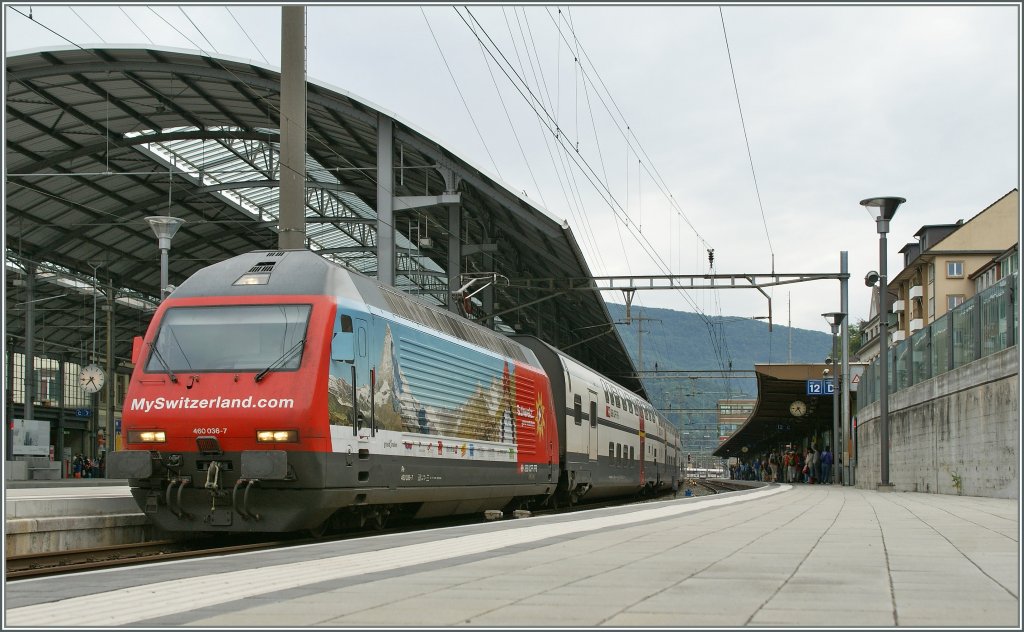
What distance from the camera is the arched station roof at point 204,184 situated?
107ft

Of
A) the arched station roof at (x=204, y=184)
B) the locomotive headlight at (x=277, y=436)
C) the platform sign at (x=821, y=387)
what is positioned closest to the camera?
the locomotive headlight at (x=277, y=436)

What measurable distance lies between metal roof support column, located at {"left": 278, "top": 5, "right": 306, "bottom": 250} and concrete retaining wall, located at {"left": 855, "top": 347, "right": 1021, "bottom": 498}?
42.5 ft

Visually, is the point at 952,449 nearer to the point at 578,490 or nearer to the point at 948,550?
the point at 578,490

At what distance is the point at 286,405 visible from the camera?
12.7 meters

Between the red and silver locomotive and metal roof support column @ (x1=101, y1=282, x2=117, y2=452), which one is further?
metal roof support column @ (x1=101, y1=282, x2=117, y2=452)

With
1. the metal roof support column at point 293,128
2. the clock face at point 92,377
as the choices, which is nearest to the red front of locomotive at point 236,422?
the metal roof support column at point 293,128

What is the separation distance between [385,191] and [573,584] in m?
25.4

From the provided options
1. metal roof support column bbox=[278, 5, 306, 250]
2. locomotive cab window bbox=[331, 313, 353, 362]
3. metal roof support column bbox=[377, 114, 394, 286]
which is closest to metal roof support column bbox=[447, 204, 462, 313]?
metal roof support column bbox=[377, 114, 394, 286]

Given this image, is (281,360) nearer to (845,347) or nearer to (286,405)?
(286,405)

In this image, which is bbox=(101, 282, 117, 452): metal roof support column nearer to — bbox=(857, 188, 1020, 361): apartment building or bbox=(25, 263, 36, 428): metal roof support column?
bbox=(25, 263, 36, 428): metal roof support column

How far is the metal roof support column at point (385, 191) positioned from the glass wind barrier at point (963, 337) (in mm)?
14111

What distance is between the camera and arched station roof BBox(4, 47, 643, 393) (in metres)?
32.6

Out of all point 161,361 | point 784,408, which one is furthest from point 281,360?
point 784,408

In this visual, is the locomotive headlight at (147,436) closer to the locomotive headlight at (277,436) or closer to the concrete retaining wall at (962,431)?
the locomotive headlight at (277,436)
